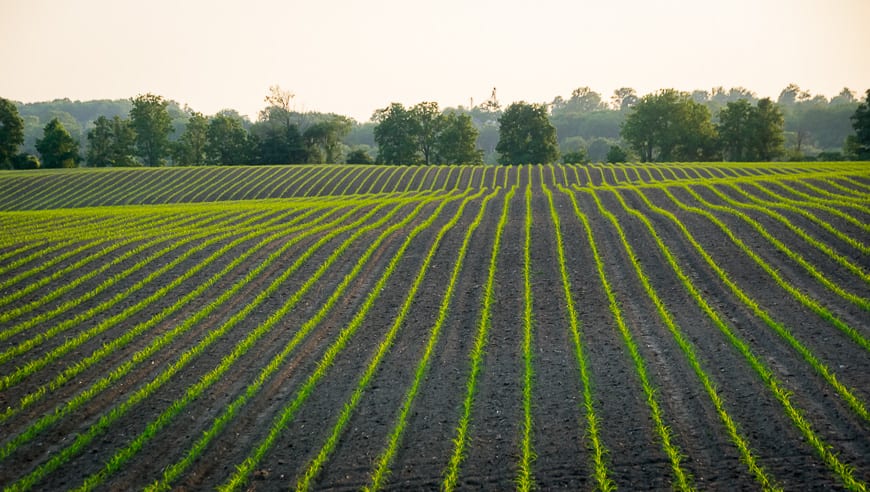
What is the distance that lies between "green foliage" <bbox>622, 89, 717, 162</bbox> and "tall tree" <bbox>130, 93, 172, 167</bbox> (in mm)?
73944

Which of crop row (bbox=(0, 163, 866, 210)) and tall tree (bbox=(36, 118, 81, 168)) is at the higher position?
tall tree (bbox=(36, 118, 81, 168))

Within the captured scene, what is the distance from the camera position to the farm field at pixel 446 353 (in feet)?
33.3

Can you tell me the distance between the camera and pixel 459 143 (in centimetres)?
8731

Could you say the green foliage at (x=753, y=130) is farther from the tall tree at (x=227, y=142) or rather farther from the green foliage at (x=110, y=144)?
the green foliage at (x=110, y=144)

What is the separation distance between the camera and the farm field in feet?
33.3

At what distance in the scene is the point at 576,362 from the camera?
13938 mm

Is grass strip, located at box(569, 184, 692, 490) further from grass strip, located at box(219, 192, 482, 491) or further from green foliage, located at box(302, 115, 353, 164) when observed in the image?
green foliage, located at box(302, 115, 353, 164)

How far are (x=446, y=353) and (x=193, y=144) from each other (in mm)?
88005

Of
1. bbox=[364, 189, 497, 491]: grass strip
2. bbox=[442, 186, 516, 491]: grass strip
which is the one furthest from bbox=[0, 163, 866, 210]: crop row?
bbox=[364, 189, 497, 491]: grass strip

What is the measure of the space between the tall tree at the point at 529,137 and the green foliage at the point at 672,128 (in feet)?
44.6

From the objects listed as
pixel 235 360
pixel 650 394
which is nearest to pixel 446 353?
pixel 650 394

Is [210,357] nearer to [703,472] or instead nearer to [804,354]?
[703,472]

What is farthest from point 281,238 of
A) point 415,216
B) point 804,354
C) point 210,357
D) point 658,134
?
point 658,134

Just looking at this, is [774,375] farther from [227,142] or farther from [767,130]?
[227,142]
